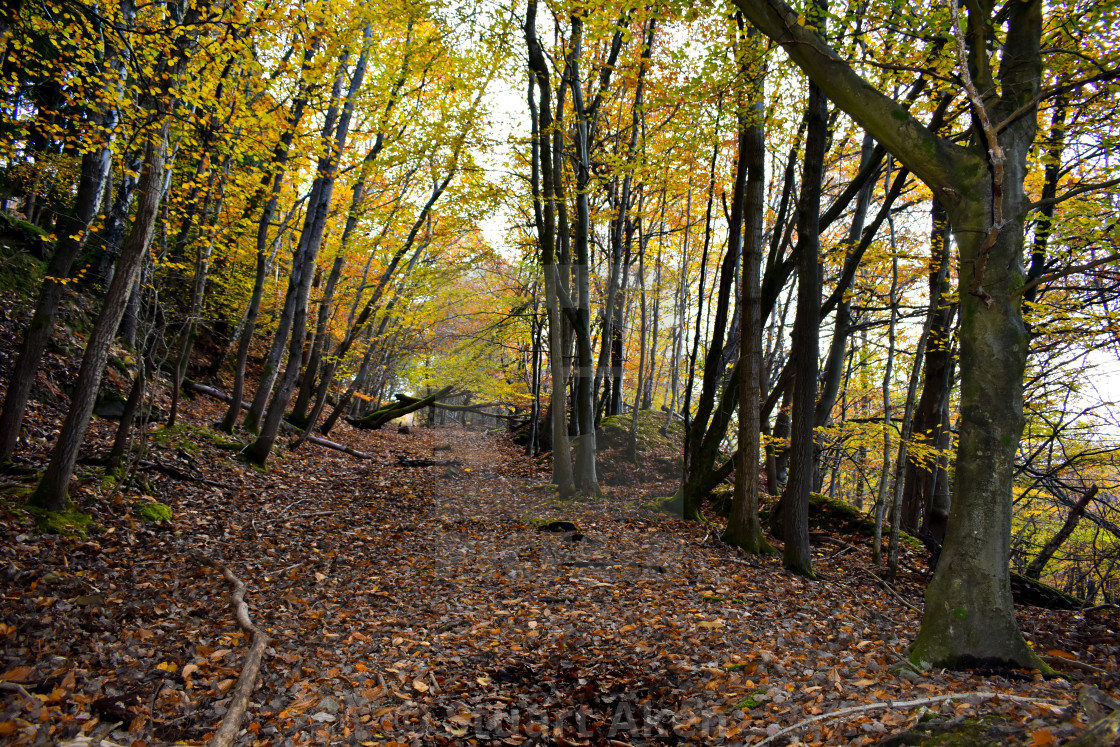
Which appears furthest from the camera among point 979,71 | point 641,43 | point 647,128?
point 647,128

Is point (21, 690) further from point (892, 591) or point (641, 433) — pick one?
point (641, 433)

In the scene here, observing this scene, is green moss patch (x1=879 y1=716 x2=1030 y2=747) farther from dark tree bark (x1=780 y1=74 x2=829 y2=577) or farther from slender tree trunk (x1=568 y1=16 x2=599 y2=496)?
slender tree trunk (x1=568 y1=16 x2=599 y2=496)

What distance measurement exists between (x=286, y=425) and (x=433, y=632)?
34.1 feet

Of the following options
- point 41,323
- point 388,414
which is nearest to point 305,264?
point 41,323

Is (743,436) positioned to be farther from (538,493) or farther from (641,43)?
(641,43)

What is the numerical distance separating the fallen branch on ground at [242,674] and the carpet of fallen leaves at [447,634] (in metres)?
0.08

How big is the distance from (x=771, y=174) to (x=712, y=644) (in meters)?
11.8

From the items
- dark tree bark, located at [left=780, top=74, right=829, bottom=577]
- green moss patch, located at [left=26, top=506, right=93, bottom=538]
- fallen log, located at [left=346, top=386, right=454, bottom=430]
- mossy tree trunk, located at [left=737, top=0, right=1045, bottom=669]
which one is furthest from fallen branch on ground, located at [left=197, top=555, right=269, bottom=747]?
fallen log, located at [left=346, top=386, right=454, bottom=430]

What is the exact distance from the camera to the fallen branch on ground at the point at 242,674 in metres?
2.96

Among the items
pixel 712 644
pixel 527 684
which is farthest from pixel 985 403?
pixel 527 684

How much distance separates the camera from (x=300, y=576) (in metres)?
5.65

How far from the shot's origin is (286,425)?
43.5 ft

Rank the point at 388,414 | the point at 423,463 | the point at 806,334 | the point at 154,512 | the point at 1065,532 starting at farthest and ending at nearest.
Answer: the point at 388,414
the point at 423,463
the point at 806,334
the point at 1065,532
the point at 154,512

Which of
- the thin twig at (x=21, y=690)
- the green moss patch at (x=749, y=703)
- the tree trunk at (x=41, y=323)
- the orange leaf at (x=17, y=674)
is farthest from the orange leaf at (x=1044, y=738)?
the tree trunk at (x=41, y=323)
